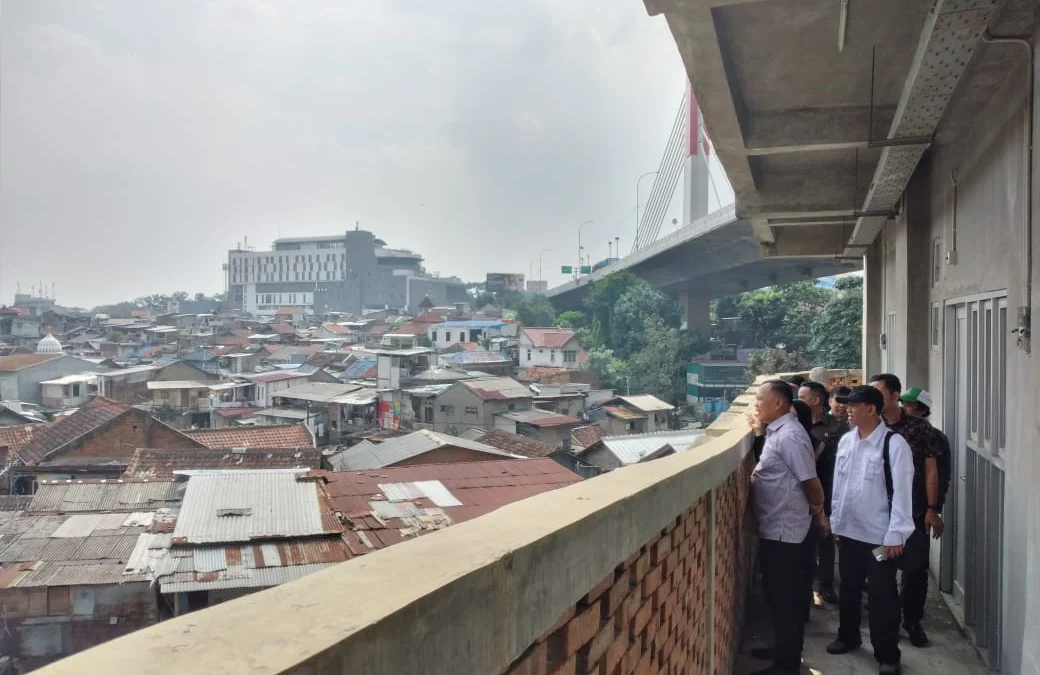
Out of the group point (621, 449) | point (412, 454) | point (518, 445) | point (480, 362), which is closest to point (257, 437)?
point (412, 454)

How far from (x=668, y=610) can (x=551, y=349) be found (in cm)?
4369

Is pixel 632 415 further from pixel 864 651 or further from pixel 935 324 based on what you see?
pixel 864 651

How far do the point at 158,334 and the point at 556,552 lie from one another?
6321 cm

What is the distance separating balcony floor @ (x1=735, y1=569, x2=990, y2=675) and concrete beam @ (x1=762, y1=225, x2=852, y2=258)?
622 centimetres

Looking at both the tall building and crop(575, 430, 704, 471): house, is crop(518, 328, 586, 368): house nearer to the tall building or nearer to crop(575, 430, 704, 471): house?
crop(575, 430, 704, 471): house

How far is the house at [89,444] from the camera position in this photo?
1931 cm

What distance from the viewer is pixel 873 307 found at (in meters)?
10.8

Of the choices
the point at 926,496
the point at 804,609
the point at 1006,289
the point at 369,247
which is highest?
the point at 369,247

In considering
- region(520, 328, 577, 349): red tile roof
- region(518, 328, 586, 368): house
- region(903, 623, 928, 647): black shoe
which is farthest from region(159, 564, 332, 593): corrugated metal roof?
region(520, 328, 577, 349): red tile roof

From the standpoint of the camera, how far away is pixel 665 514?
2.39m

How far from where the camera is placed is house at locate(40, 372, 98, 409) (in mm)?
35625

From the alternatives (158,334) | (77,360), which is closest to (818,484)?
(77,360)

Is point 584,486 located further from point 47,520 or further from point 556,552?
point 47,520

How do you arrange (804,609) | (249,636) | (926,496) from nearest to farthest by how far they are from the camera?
(249,636) → (804,609) → (926,496)
